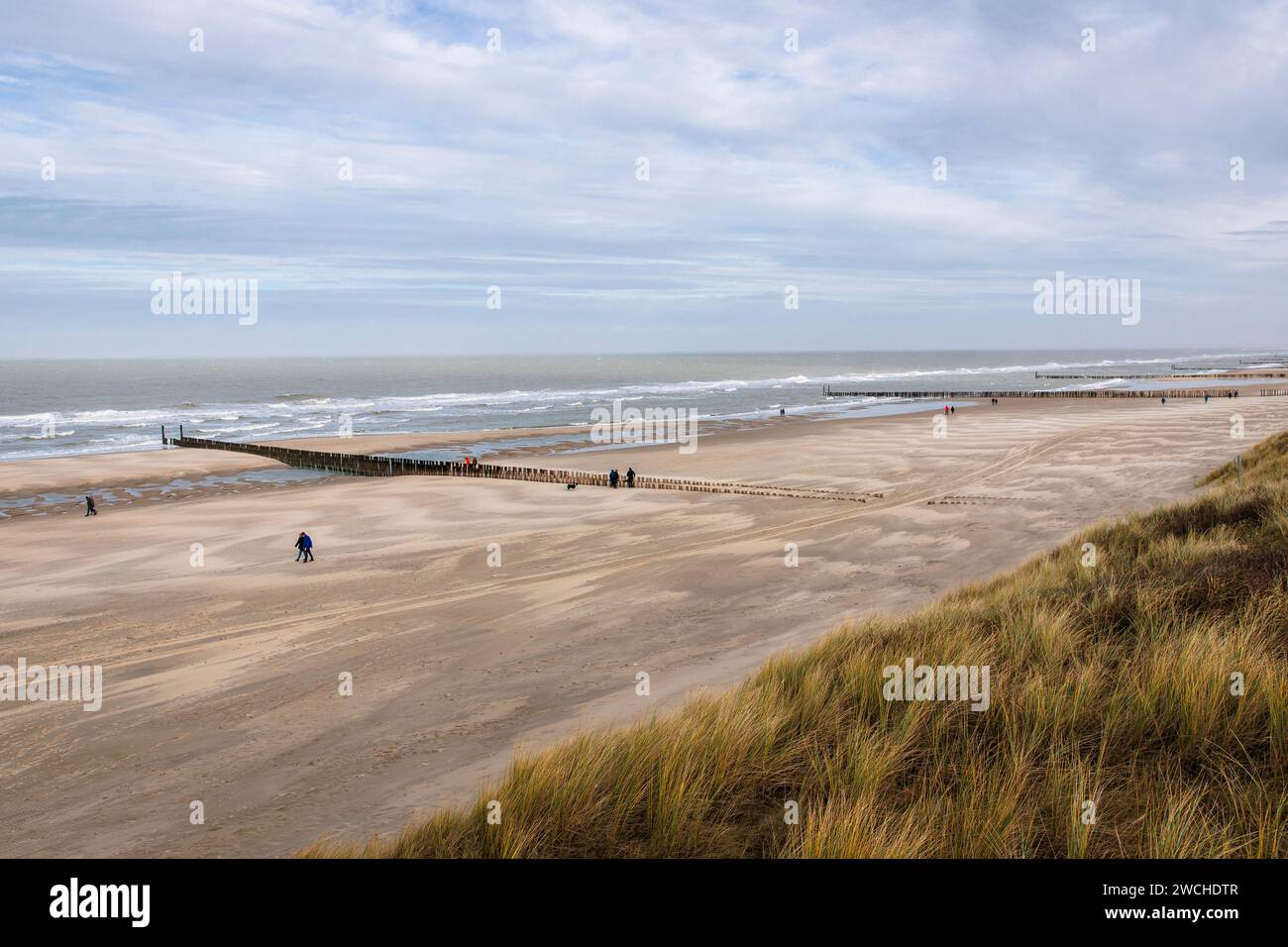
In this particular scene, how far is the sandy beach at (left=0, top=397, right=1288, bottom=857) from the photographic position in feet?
28.8

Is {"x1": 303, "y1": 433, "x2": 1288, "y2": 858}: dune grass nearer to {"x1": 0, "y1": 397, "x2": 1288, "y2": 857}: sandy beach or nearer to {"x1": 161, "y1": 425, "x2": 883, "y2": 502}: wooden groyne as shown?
{"x1": 0, "y1": 397, "x2": 1288, "y2": 857}: sandy beach

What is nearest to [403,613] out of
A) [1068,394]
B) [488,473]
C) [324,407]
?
[488,473]

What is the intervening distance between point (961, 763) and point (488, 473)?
34.4 m

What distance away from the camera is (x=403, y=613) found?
16.1 metres

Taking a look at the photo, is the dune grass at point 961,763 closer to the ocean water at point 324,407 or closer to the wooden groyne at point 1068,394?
the ocean water at point 324,407

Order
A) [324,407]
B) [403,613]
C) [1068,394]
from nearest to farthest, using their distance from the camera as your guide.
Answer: [403,613] → [1068,394] → [324,407]

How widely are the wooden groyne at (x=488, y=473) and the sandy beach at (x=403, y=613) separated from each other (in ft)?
5.25

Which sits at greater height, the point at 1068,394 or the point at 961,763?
the point at 1068,394

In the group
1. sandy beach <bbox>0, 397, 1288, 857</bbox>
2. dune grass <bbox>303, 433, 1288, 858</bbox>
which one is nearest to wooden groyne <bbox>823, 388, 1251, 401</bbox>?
sandy beach <bbox>0, 397, 1288, 857</bbox>

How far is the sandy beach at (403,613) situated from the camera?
28.8ft

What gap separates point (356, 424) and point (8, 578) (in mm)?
51355

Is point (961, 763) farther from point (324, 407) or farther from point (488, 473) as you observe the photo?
point (324, 407)
